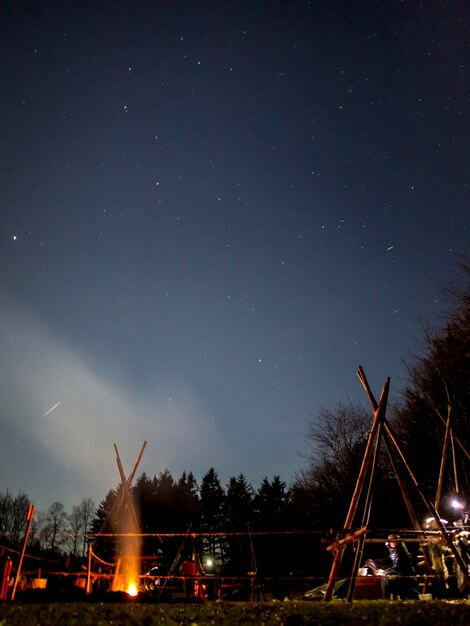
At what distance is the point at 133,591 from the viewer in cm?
1767

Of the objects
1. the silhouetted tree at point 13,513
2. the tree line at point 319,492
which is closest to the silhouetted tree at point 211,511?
the tree line at point 319,492

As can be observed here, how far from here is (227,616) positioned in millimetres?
6422

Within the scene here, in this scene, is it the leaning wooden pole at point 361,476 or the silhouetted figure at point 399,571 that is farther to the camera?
the silhouetted figure at point 399,571

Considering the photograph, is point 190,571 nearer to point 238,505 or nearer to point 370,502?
point 370,502

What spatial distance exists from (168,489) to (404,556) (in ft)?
160

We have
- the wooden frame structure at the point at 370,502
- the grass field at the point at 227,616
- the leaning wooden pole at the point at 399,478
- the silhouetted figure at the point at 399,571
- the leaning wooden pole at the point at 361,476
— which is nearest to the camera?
the grass field at the point at 227,616

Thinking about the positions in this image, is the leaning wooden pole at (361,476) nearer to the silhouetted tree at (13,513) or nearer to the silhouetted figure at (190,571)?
the silhouetted figure at (190,571)

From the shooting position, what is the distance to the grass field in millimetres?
6045

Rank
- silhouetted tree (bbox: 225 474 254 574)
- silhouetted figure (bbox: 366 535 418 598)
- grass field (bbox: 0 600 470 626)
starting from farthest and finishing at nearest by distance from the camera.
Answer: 1. silhouetted tree (bbox: 225 474 254 574)
2. silhouetted figure (bbox: 366 535 418 598)
3. grass field (bbox: 0 600 470 626)

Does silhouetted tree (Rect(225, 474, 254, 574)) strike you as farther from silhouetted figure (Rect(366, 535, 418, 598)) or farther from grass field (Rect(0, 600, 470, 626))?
grass field (Rect(0, 600, 470, 626))

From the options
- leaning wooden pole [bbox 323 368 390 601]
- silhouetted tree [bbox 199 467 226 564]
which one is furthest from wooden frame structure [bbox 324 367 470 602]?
silhouetted tree [bbox 199 467 226 564]

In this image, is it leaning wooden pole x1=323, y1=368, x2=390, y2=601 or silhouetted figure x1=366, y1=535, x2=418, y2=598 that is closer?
leaning wooden pole x1=323, y1=368, x2=390, y2=601

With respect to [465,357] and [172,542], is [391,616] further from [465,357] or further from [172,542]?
[172,542]

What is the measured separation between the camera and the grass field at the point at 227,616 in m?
6.05
